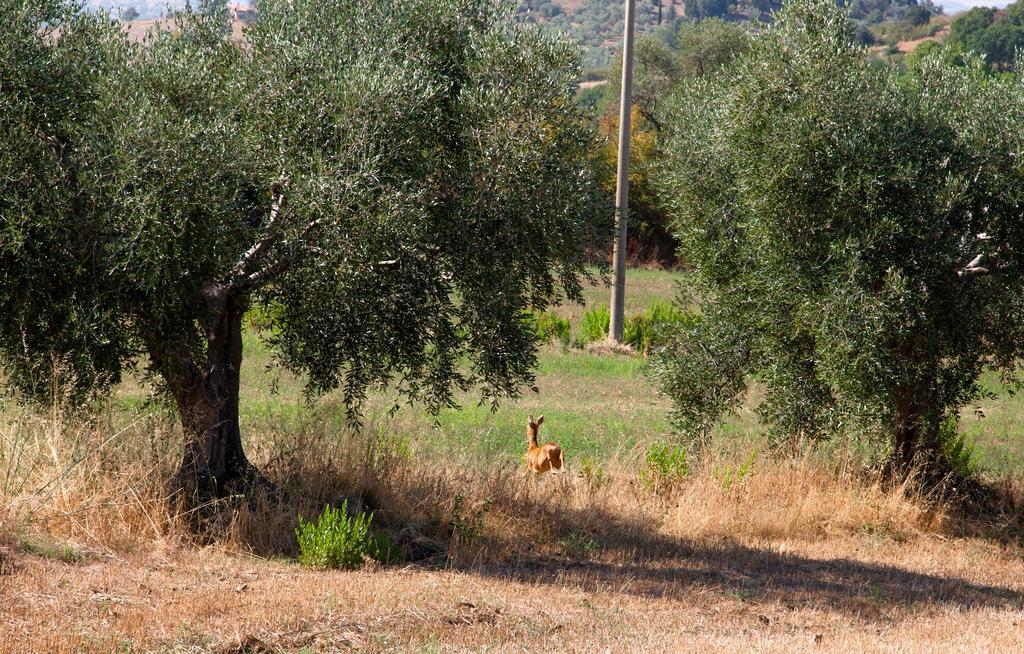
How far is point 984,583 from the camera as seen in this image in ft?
33.1

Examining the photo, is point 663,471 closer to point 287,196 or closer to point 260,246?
point 260,246

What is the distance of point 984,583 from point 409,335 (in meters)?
6.13

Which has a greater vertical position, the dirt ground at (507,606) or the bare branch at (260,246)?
the bare branch at (260,246)

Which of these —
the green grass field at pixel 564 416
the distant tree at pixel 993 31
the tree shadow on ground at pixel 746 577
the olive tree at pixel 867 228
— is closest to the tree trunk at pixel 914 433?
the olive tree at pixel 867 228

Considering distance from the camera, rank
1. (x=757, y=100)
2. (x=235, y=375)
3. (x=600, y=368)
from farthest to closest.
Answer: (x=600, y=368) < (x=757, y=100) < (x=235, y=375)

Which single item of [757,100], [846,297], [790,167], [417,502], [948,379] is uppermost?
[757,100]

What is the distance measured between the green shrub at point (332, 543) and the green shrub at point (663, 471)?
4.55 meters

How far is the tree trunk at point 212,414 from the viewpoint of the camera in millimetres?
9062

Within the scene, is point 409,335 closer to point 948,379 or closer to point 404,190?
point 404,190

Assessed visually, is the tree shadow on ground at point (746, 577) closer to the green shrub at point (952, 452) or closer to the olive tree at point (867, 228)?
the olive tree at point (867, 228)

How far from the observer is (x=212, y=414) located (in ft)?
30.0

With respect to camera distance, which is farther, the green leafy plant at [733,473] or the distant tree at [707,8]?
the distant tree at [707,8]

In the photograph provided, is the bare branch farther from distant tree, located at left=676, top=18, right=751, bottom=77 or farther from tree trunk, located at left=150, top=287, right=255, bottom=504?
distant tree, located at left=676, top=18, right=751, bottom=77

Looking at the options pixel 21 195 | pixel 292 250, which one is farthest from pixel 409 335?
pixel 21 195
